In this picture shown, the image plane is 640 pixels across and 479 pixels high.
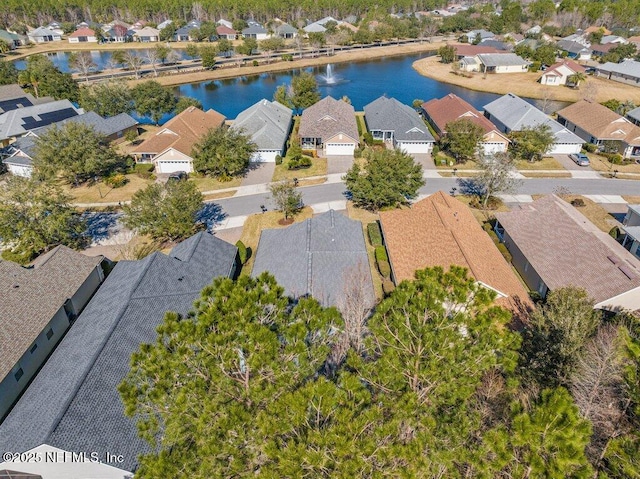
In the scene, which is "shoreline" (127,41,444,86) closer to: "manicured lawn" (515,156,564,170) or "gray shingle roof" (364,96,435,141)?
"gray shingle roof" (364,96,435,141)

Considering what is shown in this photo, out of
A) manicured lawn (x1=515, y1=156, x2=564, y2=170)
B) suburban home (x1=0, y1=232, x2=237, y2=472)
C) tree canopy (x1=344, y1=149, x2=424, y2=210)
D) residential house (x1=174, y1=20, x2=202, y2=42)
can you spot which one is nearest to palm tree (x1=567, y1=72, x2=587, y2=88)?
manicured lawn (x1=515, y1=156, x2=564, y2=170)

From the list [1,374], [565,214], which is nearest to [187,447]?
[1,374]

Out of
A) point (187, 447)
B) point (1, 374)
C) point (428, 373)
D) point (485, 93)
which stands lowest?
point (485, 93)

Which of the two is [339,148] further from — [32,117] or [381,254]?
[32,117]

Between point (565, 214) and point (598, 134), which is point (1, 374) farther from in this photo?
point (598, 134)

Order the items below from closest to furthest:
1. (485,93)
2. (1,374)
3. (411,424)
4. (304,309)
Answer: (411,424) → (304,309) → (1,374) → (485,93)

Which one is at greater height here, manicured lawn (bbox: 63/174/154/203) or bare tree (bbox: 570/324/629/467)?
bare tree (bbox: 570/324/629/467)

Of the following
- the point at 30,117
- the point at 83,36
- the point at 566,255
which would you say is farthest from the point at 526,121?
the point at 83,36
